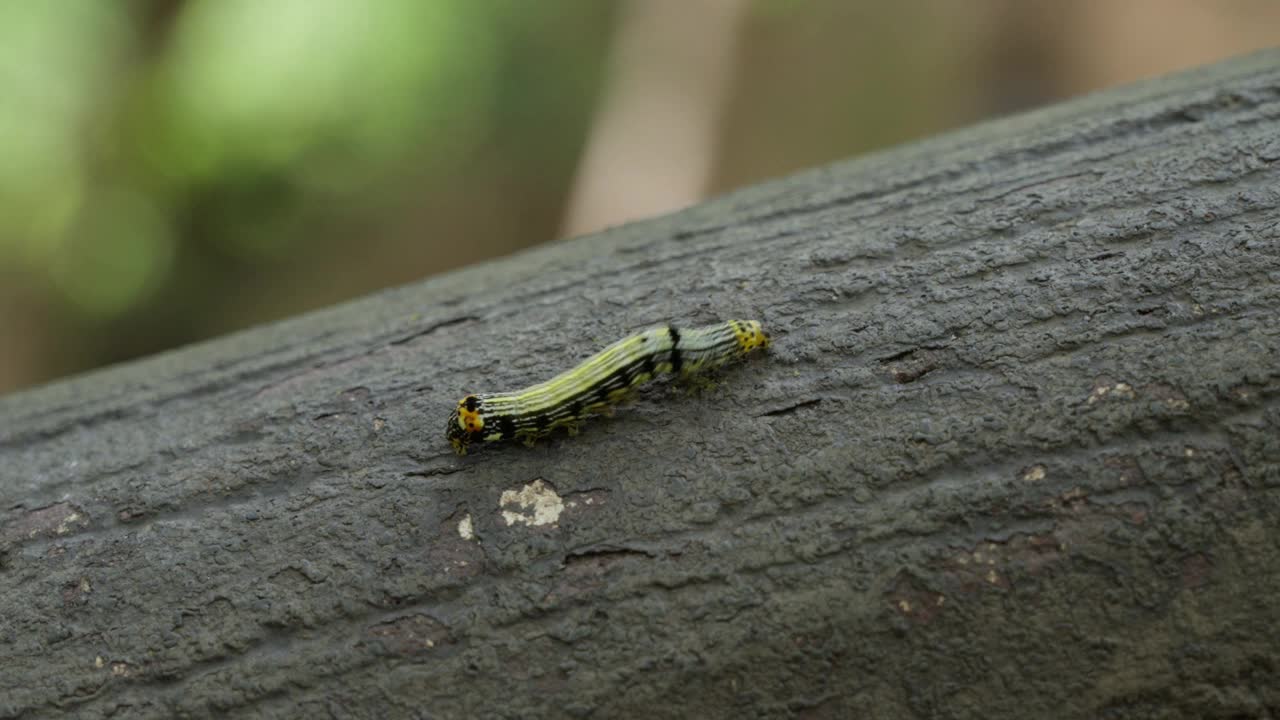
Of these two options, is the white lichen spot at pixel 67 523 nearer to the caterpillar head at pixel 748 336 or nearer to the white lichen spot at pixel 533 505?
the white lichen spot at pixel 533 505

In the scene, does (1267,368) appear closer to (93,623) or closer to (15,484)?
(93,623)

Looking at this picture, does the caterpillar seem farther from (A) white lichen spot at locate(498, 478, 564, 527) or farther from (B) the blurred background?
A: (B) the blurred background

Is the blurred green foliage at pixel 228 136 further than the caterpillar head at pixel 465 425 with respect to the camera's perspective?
Yes

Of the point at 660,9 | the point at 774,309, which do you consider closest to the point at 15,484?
the point at 774,309

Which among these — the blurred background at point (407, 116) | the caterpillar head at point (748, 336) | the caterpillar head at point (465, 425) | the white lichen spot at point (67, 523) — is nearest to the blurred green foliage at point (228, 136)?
the blurred background at point (407, 116)

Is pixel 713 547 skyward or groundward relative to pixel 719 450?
groundward

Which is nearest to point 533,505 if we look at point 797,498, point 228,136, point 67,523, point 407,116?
point 797,498

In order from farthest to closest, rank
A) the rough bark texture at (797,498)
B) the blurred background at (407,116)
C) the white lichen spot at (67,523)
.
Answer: the blurred background at (407,116), the white lichen spot at (67,523), the rough bark texture at (797,498)
